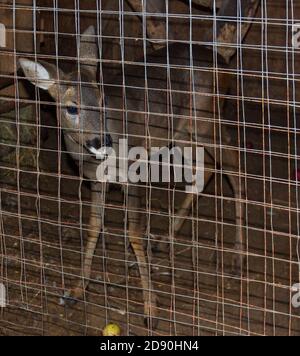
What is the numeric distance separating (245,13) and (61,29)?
6.43 ft

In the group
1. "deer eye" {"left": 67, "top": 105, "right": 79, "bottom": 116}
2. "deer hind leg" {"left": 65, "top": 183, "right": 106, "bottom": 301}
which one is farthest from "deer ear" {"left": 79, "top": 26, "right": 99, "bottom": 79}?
"deer hind leg" {"left": 65, "top": 183, "right": 106, "bottom": 301}

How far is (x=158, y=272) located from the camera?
4.75 m

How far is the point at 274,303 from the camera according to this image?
166 inches

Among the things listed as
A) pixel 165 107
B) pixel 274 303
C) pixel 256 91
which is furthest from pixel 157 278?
pixel 256 91

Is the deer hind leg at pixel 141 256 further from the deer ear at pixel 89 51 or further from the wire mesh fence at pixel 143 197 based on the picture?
the deer ear at pixel 89 51

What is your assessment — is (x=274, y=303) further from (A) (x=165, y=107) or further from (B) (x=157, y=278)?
(A) (x=165, y=107)

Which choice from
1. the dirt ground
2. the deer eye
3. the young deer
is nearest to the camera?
the dirt ground

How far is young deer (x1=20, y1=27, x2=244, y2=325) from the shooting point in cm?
434

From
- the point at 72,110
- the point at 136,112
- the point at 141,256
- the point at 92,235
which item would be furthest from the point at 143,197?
the point at 136,112

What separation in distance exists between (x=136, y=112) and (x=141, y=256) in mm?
995

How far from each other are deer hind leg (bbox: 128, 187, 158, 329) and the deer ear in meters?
0.82

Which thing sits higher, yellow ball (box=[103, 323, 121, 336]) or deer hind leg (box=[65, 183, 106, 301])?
deer hind leg (box=[65, 183, 106, 301])

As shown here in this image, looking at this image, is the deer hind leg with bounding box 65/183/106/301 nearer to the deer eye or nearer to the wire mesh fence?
the wire mesh fence
